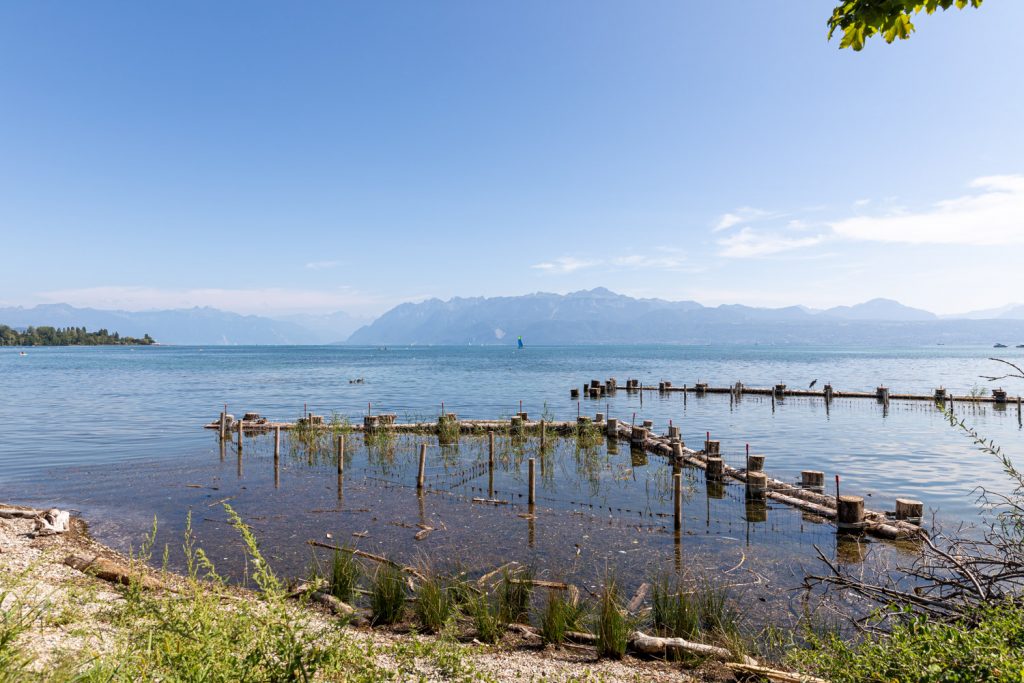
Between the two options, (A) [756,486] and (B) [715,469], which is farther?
(B) [715,469]

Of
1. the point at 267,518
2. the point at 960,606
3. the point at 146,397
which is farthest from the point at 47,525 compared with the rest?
the point at 146,397

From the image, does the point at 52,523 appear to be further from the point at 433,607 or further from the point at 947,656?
the point at 947,656

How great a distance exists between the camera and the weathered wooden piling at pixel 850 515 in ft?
50.2

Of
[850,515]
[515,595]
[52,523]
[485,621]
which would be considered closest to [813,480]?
[850,515]

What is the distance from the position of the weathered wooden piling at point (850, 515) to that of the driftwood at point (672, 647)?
9.18m

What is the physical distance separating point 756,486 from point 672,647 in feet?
38.8

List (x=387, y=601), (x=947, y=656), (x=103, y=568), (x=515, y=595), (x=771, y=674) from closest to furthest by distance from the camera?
(x=947, y=656) → (x=771, y=674) → (x=387, y=601) → (x=515, y=595) → (x=103, y=568)

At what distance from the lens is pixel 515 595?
34.1 feet

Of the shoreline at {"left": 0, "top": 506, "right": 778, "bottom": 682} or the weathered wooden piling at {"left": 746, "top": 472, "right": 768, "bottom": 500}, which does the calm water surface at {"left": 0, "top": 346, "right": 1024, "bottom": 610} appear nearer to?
the weathered wooden piling at {"left": 746, "top": 472, "right": 768, "bottom": 500}

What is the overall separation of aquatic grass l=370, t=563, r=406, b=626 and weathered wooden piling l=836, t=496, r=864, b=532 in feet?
40.5

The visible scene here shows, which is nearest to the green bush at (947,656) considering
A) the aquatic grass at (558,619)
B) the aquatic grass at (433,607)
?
the aquatic grass at (558,619)

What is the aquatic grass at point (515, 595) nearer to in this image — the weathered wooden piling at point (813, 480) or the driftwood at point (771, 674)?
the driftwood at point (771, 674)

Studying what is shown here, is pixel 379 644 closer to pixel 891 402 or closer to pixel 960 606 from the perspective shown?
pixel 960 606

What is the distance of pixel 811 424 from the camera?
36.2m
